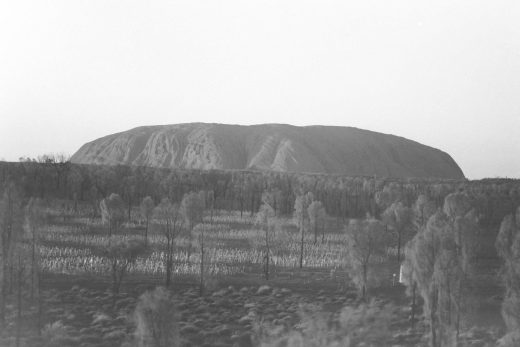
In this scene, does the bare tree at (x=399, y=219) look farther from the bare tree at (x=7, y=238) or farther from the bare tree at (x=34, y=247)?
the bare tree at (x=7, y=238)

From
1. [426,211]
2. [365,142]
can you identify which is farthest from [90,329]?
[365,142]

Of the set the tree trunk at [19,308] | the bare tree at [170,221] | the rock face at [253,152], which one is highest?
the rock face at [253,152]

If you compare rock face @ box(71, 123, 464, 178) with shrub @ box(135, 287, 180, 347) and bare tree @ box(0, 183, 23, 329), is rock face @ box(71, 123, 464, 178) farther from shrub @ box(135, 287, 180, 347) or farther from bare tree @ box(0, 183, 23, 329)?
shrub @ box(135, 287, 180, 347)

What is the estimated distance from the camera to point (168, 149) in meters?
182

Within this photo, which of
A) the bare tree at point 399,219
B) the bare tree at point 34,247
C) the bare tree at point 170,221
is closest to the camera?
the bare tree at point 34,247

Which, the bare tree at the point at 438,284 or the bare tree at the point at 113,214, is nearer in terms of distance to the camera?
the bare tree at the point at 438,284

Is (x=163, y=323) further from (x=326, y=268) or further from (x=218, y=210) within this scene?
(x=218, y=210)

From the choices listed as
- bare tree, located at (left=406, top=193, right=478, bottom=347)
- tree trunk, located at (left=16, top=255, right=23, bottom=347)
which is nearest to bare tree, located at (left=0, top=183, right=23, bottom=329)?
tree trunk, located at (left=16, top=255, right=23, bottom=347)

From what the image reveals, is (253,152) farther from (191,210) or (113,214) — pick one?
(191,210)

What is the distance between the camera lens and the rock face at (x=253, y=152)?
576 feet

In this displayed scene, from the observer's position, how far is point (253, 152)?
18450cm

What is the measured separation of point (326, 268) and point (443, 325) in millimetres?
19388

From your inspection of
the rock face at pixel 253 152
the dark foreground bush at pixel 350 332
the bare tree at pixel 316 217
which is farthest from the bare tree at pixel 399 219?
the rock face at pixel 253 152

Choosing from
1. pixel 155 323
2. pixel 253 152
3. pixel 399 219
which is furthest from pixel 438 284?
pixel 253 152
